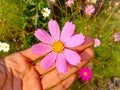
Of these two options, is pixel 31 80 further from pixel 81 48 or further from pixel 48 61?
pixel 81 48

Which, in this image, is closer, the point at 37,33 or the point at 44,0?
the point at 37,33

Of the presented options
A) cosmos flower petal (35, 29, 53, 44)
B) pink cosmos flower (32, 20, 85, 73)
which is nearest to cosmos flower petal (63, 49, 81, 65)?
pink cosmos flower (32, 20, 85, 73)

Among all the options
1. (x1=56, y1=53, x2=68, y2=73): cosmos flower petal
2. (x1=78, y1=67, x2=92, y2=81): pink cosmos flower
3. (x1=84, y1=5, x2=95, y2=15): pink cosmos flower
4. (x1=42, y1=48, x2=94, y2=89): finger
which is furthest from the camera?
(x1=84, y1=5, x2=95, y2=15): pink cosmos flower

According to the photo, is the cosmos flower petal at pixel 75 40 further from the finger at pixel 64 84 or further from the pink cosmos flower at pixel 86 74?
the pink cosmos flower at pixel 86 74

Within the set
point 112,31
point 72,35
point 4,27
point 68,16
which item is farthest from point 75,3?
point 72,35

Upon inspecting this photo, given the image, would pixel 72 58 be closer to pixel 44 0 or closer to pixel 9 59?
pixel 9 59

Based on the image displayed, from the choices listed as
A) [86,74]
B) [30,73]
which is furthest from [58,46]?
[86,74]

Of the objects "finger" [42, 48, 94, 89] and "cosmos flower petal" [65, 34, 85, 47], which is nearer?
"cosmos flower petal" [65, 34, 85, 47]

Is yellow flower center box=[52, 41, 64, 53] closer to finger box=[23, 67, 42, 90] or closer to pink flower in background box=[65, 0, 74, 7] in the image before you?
finger box=[23, 67, 42, 90]
